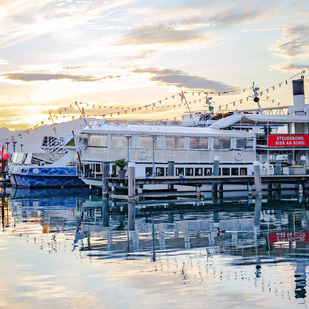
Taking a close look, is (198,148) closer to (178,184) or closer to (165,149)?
(165,149)

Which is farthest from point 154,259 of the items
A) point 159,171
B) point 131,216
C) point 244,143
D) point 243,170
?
point 244,143

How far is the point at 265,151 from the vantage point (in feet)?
198

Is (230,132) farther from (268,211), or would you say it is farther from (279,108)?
(268,211)

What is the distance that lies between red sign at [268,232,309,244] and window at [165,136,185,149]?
2825 centimetres

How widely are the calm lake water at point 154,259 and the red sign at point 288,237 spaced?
46 mm

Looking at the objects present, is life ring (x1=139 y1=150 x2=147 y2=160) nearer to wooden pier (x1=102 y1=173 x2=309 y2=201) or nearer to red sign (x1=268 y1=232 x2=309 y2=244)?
wooden pier (x1=102 y1=173 x2=309 y2=201)

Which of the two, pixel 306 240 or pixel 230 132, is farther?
pixel 230 132

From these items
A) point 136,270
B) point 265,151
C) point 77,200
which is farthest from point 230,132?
point 136,270

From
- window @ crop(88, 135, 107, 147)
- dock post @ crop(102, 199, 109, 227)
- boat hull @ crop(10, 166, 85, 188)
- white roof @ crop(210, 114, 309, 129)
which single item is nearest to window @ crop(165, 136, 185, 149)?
white roof @ crop(210, 114, 309, 129)

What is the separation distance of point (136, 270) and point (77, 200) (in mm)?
31073

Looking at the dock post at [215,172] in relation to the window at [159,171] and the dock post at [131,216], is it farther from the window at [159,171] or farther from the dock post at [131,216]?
the dock post at [131,216]

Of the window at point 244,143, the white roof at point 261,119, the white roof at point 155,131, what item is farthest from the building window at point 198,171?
the white roof at point 261,119

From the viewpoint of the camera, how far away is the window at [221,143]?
186ft

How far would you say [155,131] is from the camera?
53719 mm
